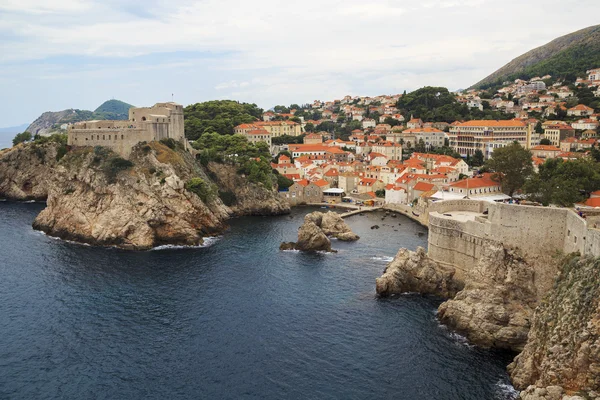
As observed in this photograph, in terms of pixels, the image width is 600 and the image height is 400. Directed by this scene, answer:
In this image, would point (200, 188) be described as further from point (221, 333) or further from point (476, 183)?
point (476, 183)

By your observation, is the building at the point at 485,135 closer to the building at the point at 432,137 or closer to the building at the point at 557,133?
the building at the point at 432,137

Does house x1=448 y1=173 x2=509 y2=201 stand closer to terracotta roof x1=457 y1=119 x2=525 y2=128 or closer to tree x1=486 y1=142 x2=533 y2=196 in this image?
tree x1=486 y1=142 x2=533 y2=196

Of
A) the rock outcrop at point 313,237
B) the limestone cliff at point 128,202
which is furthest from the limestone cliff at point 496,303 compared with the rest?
the limestone cliff at point 128,202

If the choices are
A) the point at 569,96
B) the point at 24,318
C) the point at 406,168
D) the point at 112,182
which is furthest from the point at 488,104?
the point at 24,318

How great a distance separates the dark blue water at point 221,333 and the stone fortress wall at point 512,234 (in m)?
4.24

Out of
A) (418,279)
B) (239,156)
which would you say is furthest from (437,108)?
(418,279)

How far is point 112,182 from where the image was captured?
53500 mm

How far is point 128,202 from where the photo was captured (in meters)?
51.6

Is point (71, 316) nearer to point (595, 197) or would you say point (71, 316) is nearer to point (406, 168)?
point (595, 197)

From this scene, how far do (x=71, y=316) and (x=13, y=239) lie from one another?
75.9ft

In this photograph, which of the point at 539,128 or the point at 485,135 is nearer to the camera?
the point at 485,135

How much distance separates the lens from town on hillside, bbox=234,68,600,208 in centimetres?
6781

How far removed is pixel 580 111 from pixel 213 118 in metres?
72.3

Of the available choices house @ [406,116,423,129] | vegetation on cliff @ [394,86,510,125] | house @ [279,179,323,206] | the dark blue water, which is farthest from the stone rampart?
vegetation on cliff @ [394,86,510,125]
